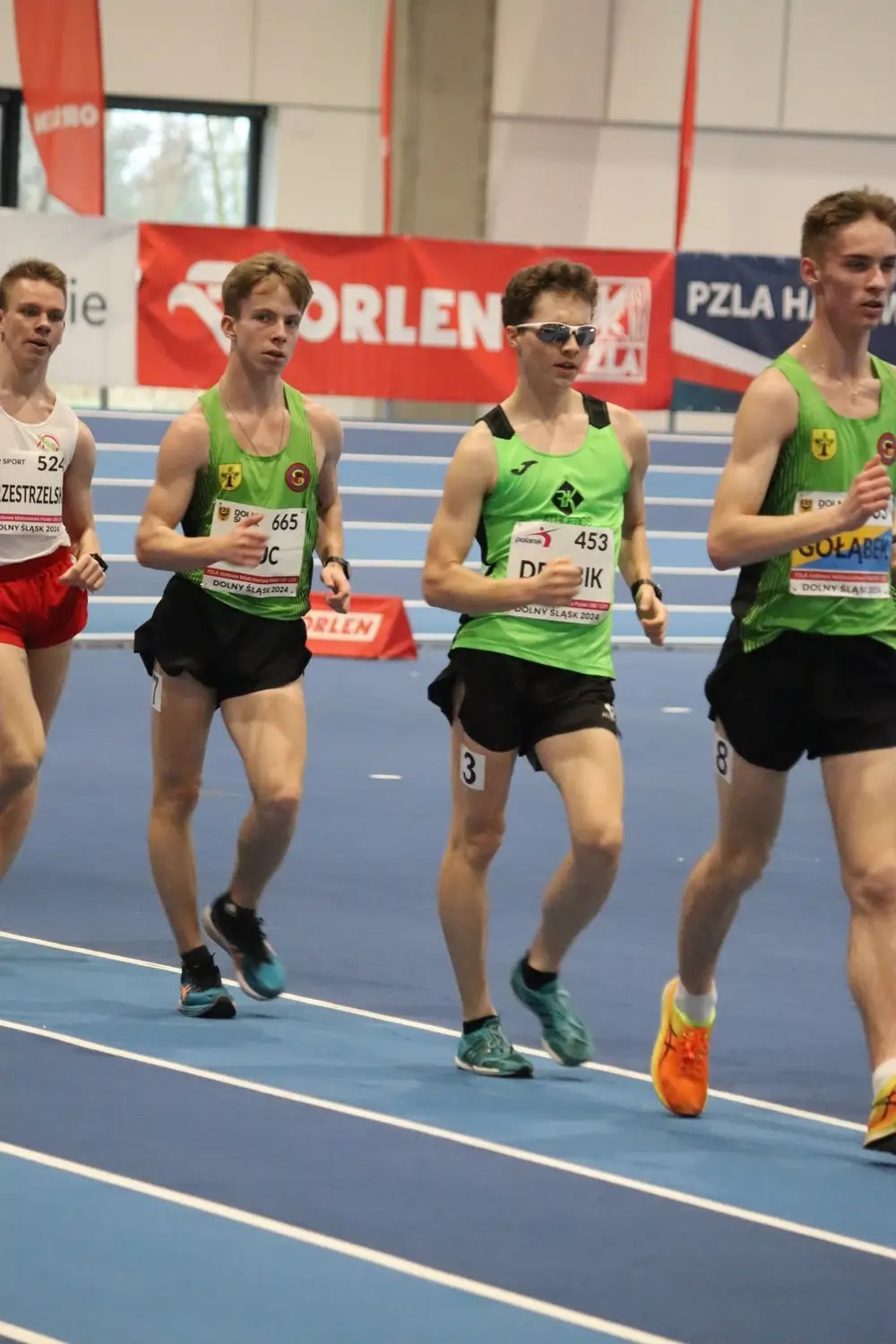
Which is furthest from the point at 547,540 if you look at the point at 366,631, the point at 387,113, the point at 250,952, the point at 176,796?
the point at 387,113

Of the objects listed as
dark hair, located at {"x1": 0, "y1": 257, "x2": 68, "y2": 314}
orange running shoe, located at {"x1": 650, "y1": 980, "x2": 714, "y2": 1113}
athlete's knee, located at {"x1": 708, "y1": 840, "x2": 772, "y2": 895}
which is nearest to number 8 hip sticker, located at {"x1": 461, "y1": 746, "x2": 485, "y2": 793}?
athlete's knee, located at {"x1": 708, "y1": 840, "x2": 772, "y2": 895}

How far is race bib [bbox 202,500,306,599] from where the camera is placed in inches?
230

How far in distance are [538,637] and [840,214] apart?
122 centimetres

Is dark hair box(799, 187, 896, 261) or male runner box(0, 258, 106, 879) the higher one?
dark hair box(799, 187, 896, 261)

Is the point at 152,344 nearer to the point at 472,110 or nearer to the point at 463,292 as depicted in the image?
the point at 463,292

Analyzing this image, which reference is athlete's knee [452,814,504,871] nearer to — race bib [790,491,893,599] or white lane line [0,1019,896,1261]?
white lane line [0,1019,896,1261]

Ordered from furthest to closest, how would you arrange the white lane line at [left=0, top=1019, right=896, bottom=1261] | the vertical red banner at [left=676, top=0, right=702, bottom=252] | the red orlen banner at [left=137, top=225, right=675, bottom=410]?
the vertical red banner at [left=676, top=0, right=702, bottom=252] → the red orlen banner at [left=137, top=225, right=675, bottom=410] → the white lane line at [left=0, top=1019, right=896, bottom=1261]

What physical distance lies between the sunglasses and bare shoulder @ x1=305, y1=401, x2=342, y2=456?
0.92m

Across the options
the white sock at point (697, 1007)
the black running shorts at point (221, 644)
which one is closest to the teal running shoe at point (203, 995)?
the black running shorts at point (221, 644)

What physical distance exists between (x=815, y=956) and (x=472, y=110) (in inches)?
622

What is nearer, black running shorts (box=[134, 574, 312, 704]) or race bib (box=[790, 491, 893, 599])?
race bib (box=[790, 491, 893, 599])

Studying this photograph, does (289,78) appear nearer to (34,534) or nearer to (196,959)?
(34,534)

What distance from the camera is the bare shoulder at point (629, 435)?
18.1 ft

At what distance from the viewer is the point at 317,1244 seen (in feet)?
13.5
